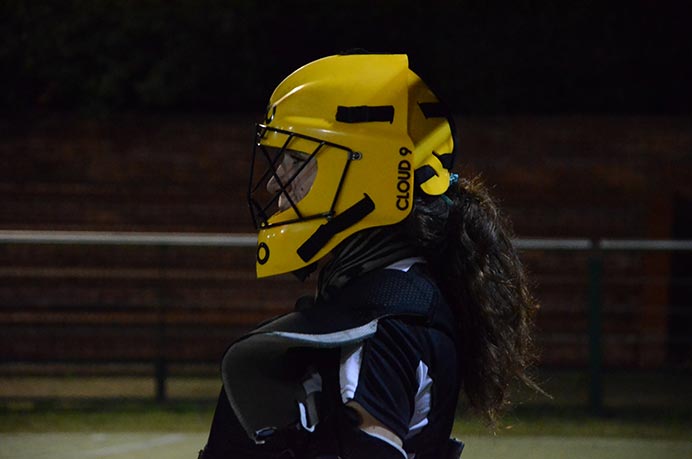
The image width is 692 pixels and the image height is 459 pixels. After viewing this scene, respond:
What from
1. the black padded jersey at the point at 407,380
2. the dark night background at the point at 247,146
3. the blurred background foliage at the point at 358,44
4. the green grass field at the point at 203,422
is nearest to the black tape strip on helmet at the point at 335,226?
the black padded jersey at the point at 407,380

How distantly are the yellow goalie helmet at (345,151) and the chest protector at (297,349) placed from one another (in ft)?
0.44

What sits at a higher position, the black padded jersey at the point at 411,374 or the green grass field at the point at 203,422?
the black padded jersey at the point at 411,374

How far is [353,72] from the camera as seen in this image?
2123 millimetres

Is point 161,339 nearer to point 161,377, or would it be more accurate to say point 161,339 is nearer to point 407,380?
point 161,377

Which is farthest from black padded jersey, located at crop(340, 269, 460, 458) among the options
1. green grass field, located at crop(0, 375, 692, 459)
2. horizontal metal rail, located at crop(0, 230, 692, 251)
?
horizontal metal rail, located at crop(0, 230, 692, 251)

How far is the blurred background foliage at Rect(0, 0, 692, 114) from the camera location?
11234mm

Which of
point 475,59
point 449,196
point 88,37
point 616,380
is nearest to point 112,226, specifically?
point 88,37

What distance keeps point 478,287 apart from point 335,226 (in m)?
0.31

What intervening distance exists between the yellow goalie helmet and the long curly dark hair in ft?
0.31

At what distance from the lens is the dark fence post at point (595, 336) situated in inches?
318

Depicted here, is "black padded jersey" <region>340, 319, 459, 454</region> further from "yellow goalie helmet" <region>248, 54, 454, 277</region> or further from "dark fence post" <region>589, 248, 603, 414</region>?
"dark fence post" <region>589, 248, 603, 414</region>

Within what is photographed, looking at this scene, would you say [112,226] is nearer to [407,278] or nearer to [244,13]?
[244,13]

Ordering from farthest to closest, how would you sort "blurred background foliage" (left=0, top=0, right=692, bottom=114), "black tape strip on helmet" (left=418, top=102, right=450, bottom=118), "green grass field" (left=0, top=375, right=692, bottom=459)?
"blurred background foliage" (left=0, top=0, right=692, bottom=114) → "green grass field" (left=0, top=375, right=692, bottom=459) → "black tape strip on helmet" (left=418, top=102, right=450, bottom=118)

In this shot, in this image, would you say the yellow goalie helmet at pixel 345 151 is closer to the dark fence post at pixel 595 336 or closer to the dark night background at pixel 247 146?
the dark fence post at pixel 595 336
